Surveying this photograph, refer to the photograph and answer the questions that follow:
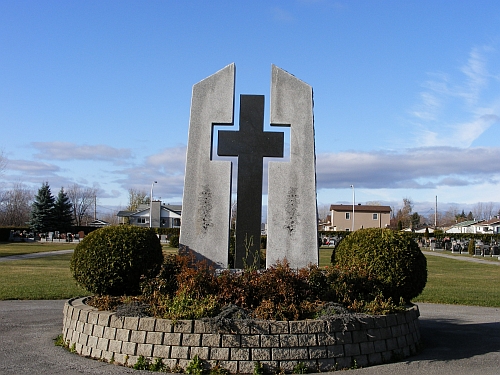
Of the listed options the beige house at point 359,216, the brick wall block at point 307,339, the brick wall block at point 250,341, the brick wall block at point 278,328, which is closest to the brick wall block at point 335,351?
the brick wall block at point 307,339

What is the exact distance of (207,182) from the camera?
9.17 m

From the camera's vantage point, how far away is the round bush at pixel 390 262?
7.71m

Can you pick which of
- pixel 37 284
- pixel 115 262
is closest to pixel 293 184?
pixel 115 262

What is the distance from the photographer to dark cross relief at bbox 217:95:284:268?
943 centimetres

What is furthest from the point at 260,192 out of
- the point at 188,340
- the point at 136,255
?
the point at 188,340

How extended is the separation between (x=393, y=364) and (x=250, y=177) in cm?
417

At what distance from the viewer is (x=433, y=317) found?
34.8 ft

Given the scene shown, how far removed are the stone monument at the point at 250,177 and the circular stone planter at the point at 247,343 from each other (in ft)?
8.39

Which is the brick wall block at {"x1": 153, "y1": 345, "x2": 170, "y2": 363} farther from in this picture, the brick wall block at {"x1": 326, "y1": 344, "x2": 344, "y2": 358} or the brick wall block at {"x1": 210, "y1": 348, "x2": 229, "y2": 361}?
the brick wall block at {"x1": 326, "y1": 344, "x2": 344, "y2": 358}

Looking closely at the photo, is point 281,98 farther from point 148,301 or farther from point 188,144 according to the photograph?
point 148,301

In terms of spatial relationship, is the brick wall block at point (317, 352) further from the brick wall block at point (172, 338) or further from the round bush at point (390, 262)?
the round bush at point (390, 262)

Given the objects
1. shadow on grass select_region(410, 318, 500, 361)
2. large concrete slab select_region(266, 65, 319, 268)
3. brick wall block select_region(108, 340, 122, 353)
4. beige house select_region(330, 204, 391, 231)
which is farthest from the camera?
beige house select_region(330, 204, 391, 231)

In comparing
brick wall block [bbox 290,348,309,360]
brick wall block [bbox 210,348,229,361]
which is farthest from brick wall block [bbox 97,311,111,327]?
brick wall block [bbox 290,348,309,360]

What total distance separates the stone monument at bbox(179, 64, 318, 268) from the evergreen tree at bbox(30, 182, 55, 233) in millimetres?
53875
